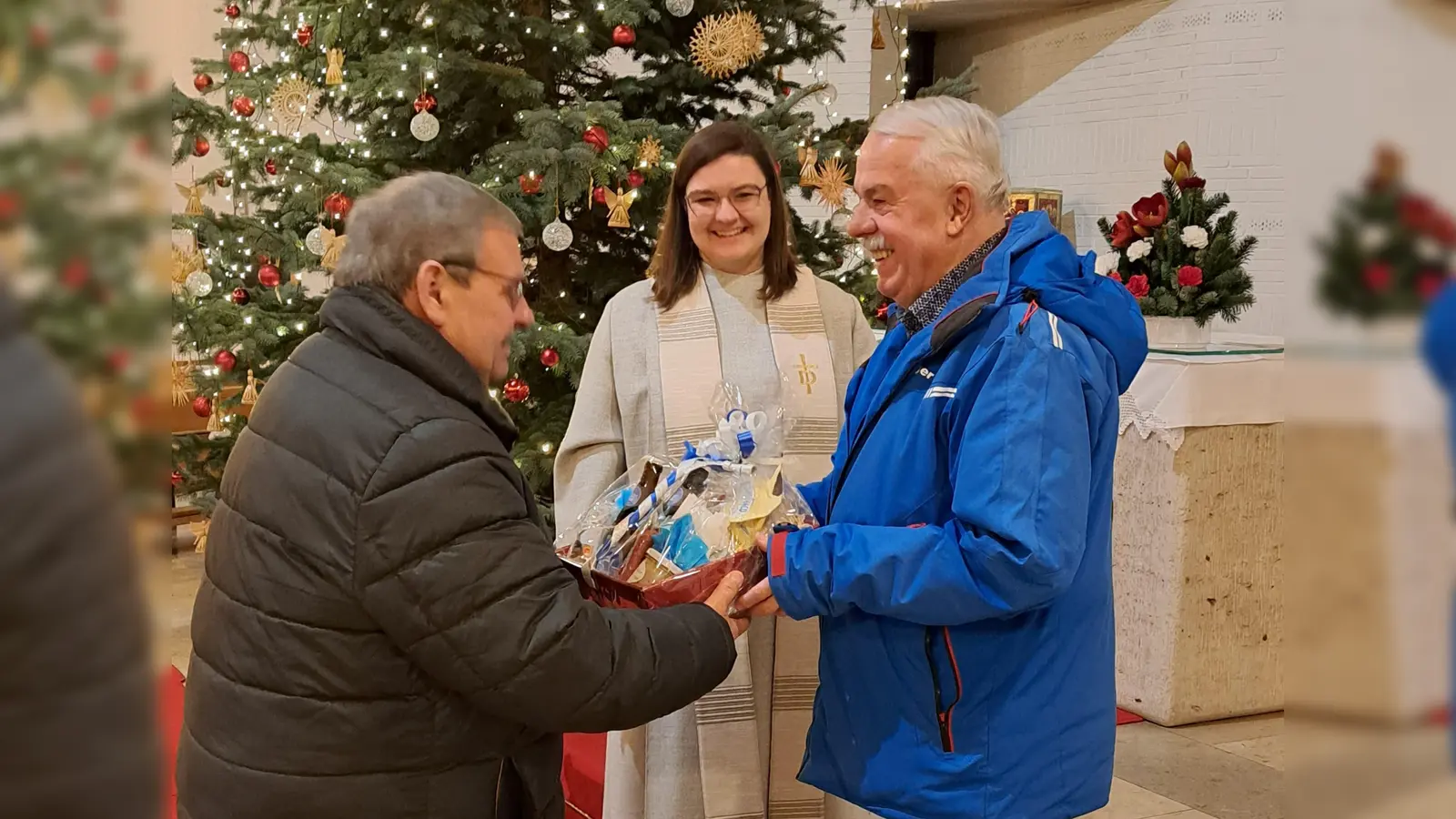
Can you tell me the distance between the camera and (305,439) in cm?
148

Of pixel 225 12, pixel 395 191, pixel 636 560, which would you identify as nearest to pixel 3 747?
pixel 395 191

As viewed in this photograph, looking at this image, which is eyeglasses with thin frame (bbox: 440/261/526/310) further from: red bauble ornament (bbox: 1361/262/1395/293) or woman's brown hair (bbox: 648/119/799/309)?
red bauble ornament (bbox: 1361/262/1395/293)

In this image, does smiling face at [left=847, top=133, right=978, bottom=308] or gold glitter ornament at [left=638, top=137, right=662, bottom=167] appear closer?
smiling face at [left=847, top=133, right=978, bottom=308]

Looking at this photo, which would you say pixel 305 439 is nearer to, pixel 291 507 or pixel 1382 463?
pixel 291 507

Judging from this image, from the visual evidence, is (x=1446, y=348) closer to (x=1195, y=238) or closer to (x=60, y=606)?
(x=60, y=606)

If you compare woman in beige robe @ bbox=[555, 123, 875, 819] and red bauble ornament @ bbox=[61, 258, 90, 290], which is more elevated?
red bauble ornament @ bbox=[61, 258, 90, 290]

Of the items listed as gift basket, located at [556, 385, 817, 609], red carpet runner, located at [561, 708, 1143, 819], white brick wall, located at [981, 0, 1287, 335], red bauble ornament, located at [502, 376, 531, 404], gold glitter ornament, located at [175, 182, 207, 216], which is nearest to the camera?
gift basket, located at [556, 385, 817, 609]

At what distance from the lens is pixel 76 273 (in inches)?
13.1

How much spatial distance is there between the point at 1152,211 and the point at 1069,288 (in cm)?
315

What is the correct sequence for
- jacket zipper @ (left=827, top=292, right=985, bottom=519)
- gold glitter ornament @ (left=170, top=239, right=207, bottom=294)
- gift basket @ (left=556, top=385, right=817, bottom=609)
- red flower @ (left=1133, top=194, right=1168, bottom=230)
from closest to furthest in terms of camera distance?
Result: jacket zipper @ (left=827, top=292, right=985, bottom=519) → gift basket @ (left=556, top=385, right=817, bottom=609) → gold glitter ornament @ (left=170, top=239, right=207, bottom=294) → red flower @ (left=1133, top=194, right=1168, bottom=230)

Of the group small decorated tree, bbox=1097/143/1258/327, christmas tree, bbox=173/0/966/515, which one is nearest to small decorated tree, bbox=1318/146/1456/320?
christmas tree, bbox=173/0/966/515

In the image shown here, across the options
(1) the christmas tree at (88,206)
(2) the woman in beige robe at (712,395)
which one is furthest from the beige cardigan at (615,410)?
(1) the christmas tree at (88,206)

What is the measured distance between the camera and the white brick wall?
677 cm

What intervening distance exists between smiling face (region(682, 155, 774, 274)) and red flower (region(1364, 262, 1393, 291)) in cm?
224
